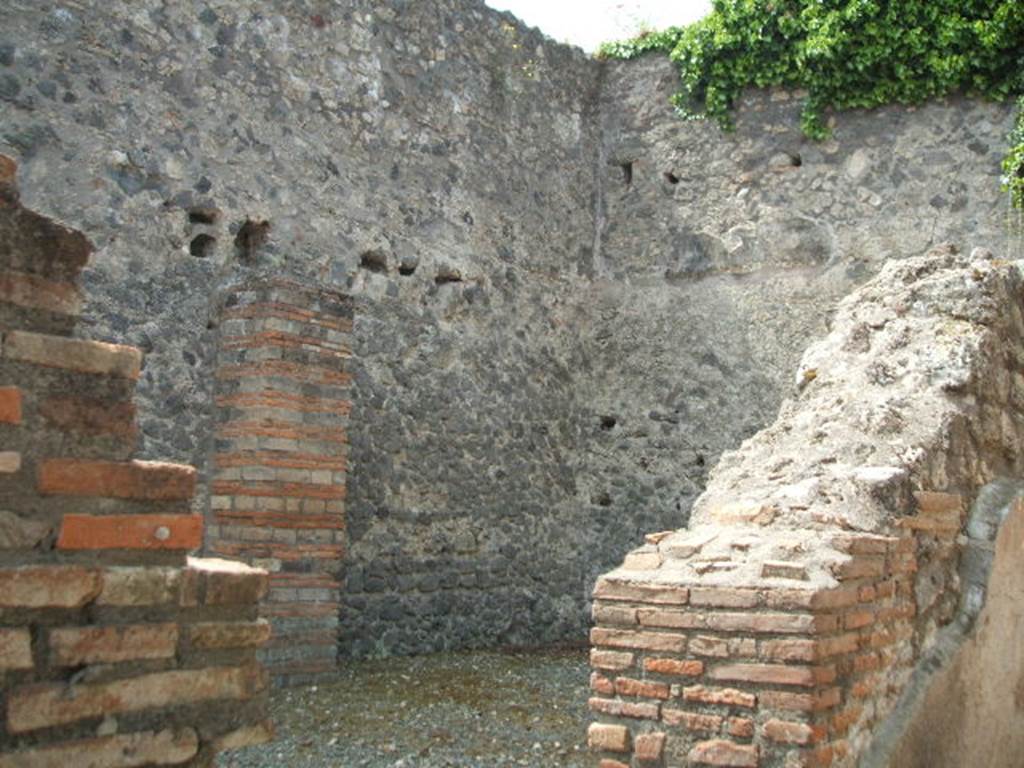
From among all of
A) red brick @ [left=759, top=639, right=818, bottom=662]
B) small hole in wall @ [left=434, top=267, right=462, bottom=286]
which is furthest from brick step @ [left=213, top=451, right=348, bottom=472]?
red brick @ [left=759, top=639, right=818, bottom=662]

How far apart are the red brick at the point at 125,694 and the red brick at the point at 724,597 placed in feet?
4.92

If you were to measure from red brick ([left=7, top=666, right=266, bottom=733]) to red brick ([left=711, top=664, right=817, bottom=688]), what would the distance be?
1503mm

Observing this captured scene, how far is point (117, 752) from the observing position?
2244 mm

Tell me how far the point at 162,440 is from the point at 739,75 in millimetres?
6381

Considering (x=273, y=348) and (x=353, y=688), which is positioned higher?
(x=273, y=348)

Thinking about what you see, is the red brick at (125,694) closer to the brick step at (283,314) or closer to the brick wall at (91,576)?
the brick wall at (91,576)

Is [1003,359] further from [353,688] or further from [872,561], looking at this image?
[353,688]

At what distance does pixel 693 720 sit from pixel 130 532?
1.86 m

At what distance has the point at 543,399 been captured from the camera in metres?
10.4

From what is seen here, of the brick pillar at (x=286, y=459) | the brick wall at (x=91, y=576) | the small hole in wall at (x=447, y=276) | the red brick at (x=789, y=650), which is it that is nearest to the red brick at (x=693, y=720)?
the red brick at (x=789, y=650)

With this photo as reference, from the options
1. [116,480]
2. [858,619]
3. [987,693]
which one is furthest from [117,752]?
[987,693]

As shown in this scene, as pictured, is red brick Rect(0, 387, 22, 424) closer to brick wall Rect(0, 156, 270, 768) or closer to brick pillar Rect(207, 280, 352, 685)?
brick wall Rect(0, 156, 270, 768)

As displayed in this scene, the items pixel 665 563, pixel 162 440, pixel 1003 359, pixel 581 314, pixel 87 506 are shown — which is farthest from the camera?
pixel 581 314

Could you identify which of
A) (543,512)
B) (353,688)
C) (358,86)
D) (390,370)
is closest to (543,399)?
(543,512)
